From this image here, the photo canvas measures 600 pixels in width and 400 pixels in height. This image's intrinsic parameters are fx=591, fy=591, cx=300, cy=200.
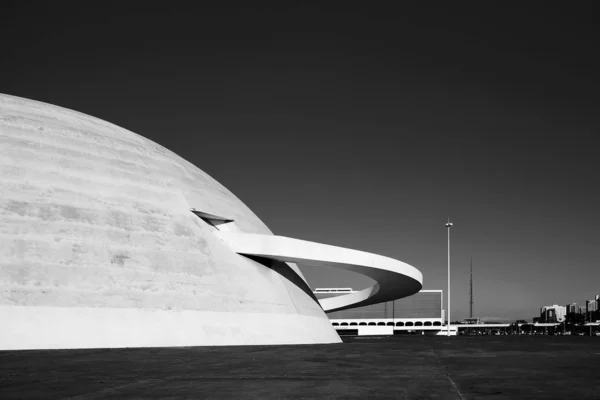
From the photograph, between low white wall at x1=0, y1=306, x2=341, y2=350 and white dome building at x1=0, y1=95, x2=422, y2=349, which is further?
white dome building at x1=0, y1=95, x2=422, y2=349

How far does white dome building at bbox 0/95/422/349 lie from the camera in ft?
63.5

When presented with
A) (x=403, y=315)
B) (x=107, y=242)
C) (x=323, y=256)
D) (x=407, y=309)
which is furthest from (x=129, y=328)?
(x=407, y=309)

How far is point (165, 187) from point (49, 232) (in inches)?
238

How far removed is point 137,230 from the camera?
74.0ft

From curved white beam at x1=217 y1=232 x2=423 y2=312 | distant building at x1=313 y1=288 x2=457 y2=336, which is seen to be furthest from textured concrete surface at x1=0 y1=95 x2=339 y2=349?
distant building at x1=313 y1=288 x2=457 y2=336

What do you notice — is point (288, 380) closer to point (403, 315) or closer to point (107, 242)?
point (107, 242)

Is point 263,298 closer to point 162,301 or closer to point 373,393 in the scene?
point 162,301

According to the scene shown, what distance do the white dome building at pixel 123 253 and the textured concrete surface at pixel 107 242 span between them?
0.04 meters

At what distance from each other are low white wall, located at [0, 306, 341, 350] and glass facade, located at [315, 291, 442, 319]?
4461 inches

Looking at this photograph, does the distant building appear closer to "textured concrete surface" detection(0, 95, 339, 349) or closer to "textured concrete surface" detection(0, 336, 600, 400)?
"textured concrete surface" detection(0, 95, 339, 349)

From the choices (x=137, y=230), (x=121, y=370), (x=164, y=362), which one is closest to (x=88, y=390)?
(x=121, y=370)

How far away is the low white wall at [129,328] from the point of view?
18.3 metres

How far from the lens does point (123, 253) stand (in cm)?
2161

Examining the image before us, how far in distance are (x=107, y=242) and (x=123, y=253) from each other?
693mm
